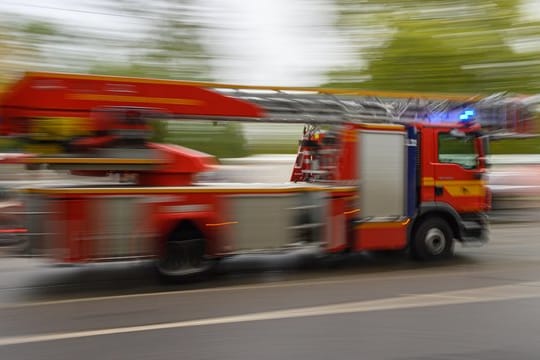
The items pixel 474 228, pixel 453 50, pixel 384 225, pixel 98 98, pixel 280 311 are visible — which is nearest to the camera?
pixel 280 311

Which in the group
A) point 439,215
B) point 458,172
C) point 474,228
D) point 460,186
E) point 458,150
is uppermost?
point 458,150

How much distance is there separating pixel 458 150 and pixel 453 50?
36.6 feet

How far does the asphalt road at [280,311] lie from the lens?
4328mm

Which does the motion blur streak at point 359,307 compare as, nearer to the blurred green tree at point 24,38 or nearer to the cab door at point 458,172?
the cab door at point 458,172

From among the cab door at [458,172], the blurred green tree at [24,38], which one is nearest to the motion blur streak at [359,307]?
the cab door at [458,172]

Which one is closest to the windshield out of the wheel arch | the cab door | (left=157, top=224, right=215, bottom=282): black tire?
the cab door

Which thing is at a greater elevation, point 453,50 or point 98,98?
point 453,50

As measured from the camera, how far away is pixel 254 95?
7246 millimetres

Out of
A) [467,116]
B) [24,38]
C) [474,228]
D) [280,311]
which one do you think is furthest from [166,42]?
[280,311]

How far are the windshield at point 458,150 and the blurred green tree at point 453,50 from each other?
10.3 m

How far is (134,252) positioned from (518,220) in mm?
11516

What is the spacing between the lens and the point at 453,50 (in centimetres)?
1784

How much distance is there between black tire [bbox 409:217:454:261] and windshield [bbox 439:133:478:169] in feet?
3.20

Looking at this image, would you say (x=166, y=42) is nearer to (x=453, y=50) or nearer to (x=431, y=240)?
(x=453, y=50)
